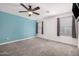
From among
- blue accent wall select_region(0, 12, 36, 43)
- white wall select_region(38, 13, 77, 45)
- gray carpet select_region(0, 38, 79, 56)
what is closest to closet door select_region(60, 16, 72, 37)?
white wall select_region(38, 13, 77, 45)

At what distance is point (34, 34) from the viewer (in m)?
2.40

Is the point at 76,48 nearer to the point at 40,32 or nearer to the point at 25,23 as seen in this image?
the point at 40,32

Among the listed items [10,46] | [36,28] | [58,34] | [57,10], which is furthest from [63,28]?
[10,46]

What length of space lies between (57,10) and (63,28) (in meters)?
0.47

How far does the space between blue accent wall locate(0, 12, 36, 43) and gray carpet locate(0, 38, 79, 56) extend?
0.20 m

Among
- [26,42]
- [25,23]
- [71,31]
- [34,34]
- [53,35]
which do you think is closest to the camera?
[71,31]

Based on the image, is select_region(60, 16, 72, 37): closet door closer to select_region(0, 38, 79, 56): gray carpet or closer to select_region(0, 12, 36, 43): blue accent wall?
select_region(0, 38, 79, 56): gray carpet

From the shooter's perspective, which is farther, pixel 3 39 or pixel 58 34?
pixel 3 39

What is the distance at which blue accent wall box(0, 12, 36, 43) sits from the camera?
8.14 ft

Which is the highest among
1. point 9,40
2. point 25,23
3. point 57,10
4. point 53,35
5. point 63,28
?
point 57,10

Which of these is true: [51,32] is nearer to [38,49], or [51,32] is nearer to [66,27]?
[66,27]

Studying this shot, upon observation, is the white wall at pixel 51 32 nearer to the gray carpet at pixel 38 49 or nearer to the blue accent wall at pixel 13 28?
the gray carpet at pixel 38 49

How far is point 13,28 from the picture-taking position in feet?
9.46

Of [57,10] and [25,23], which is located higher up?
[57,10]
